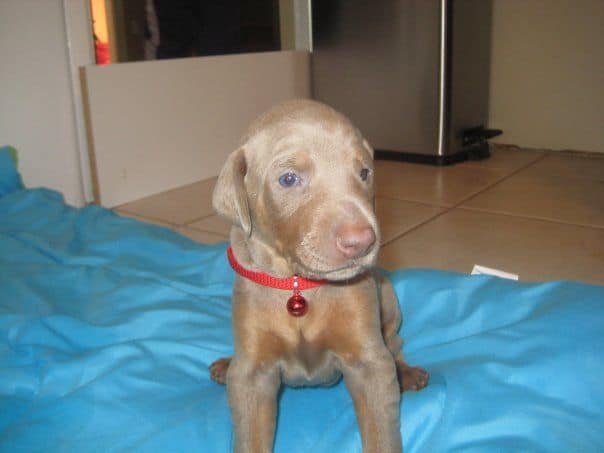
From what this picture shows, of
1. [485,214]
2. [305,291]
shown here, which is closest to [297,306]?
[305,291]

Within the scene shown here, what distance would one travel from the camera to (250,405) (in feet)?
4.29

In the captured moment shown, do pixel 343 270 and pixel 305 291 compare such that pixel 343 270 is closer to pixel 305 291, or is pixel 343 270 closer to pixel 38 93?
pixel 305 291

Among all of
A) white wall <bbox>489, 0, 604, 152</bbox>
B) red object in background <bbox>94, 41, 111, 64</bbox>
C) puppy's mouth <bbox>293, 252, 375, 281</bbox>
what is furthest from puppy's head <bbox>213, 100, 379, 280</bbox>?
white wall <bbox>489, 0, 604, 152</bbox>

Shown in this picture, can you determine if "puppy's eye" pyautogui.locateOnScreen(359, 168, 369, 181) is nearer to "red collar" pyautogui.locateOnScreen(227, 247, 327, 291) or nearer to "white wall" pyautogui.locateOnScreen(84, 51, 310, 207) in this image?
"red collar" pyautogui.locateOnScreen(227, 247, 327, 291)

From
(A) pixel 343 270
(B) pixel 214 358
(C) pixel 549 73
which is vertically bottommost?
(B) pixel 214 358

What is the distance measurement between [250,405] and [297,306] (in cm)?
23

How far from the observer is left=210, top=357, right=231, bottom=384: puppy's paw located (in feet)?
5.37

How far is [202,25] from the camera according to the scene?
12.6ft

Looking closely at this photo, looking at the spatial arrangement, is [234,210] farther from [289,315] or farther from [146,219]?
[146,219]

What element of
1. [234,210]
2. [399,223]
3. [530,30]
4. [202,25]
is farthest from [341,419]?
[530,30]

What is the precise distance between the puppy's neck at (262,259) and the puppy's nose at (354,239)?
0.24 m

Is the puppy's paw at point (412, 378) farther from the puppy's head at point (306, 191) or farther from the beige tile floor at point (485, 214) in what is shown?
the beige tile floor at point (485, 214)

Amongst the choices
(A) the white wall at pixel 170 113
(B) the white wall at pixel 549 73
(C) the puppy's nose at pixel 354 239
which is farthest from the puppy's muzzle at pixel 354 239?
(B) the white wall at pixel 549 73

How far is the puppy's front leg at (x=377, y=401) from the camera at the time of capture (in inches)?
50.3
